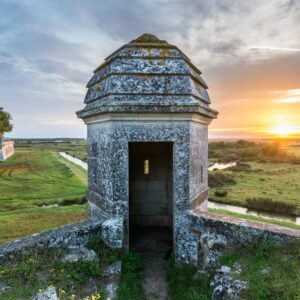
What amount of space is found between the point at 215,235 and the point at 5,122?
40693 millimetres

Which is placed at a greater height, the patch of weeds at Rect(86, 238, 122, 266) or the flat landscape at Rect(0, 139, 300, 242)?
the patch of weeds at Rect(86, 238, 122, 266)

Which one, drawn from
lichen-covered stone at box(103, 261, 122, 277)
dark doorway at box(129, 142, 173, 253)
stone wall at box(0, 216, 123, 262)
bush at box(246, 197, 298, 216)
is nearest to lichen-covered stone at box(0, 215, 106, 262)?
stone wall at box(0, 216, 123, 262)

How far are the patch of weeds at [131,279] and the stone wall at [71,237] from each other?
11.6 inches

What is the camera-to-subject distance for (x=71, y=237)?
4504 mm

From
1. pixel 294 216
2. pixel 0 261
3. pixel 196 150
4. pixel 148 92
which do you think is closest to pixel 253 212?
pixel 294 216

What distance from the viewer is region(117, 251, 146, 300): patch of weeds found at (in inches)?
166

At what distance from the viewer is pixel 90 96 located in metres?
5.49

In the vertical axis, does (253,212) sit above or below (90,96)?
below

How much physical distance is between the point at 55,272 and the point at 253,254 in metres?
2.47

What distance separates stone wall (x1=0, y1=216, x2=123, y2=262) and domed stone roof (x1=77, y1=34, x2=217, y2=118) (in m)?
1.72

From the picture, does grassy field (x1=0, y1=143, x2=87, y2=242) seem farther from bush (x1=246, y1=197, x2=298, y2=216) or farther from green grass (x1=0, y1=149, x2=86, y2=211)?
bush (x1=246, y1=197, x2=298, y2=216)

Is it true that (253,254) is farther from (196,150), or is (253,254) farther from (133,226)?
(133,226)

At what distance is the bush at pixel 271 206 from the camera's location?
17.6 m

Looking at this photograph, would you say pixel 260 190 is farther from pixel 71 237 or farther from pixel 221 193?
pixel 71 237
